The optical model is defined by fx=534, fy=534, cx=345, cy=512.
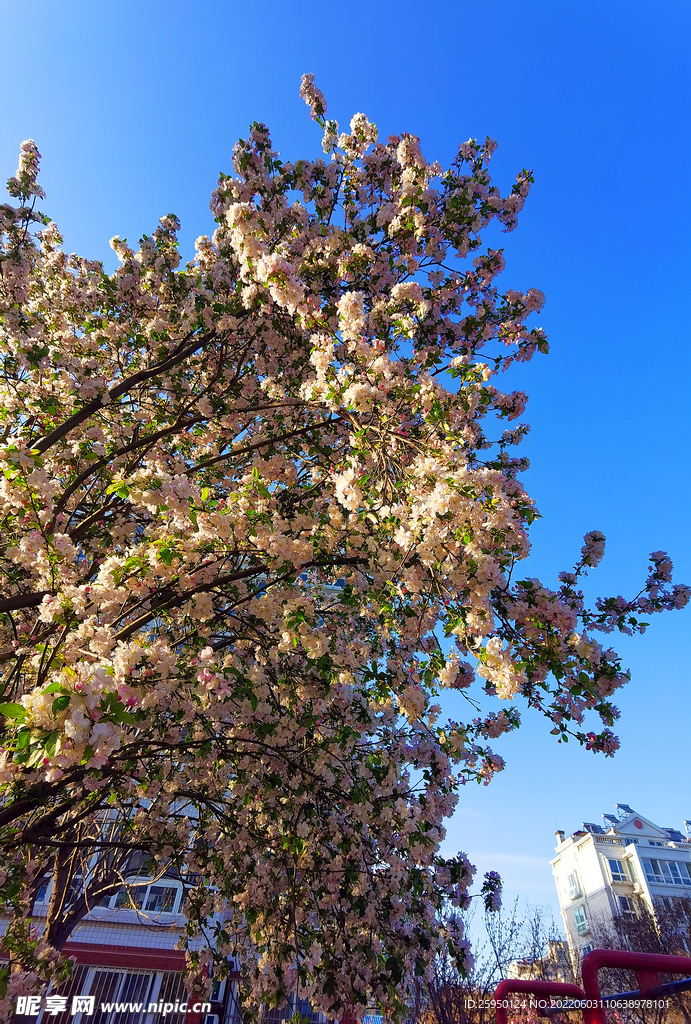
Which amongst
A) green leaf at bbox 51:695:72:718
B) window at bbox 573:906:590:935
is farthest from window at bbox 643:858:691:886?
green leaf at bbox 51:695:72:718

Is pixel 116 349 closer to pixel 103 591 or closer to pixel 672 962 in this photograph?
pixel 103 591

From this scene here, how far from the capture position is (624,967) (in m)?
2.28

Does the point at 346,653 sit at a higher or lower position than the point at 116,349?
lower

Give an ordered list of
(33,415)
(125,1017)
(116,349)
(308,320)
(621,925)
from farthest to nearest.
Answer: (621,925) → (125,1017) → (116,349) → (33,415) → (308,320)

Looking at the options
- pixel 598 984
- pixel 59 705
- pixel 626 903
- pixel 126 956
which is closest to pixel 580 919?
pixel 626 903

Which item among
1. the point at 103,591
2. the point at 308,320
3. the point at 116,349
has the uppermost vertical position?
the point at 116,349

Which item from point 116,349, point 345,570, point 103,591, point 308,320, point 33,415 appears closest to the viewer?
point 103,591

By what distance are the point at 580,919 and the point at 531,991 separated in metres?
52.4

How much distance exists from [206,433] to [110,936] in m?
14.0

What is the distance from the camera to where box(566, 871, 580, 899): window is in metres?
43.8

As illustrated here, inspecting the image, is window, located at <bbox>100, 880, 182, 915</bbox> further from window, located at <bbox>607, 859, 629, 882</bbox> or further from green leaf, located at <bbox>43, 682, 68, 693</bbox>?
window, located at <bbox>607, 859, 629, 882</bbox>

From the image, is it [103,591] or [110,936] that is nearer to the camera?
[103,591]

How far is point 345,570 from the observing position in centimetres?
610

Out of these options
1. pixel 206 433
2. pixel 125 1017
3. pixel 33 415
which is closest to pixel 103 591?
pixel 33 415
